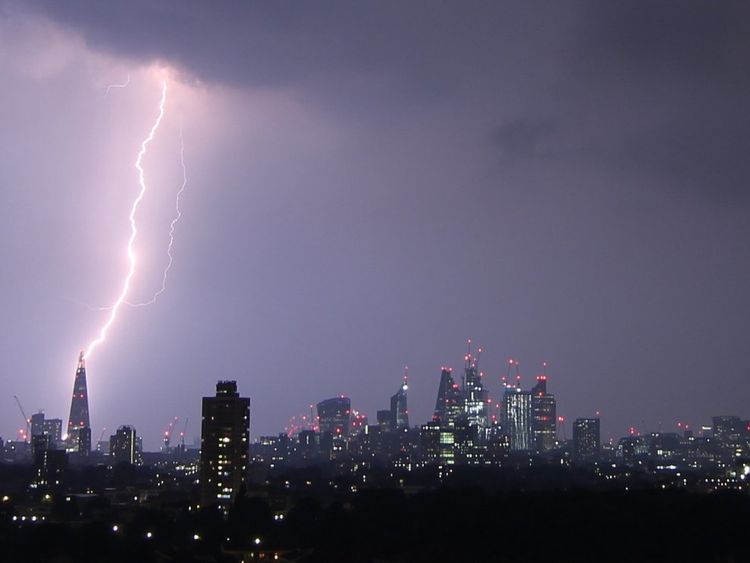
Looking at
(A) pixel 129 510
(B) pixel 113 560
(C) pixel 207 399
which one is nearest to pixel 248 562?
(B) pixel 113 560

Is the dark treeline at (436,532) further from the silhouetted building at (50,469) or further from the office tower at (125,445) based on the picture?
the office tower at (125,445)

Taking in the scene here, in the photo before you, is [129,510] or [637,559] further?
[129,510]

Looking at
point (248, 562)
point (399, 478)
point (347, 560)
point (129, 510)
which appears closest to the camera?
point (347, 560)

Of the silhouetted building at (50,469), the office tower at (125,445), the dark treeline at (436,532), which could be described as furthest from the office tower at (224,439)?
the office tower at (125,445)

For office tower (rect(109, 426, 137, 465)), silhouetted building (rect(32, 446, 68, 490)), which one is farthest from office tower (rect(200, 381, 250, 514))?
office tower (rect(109, 426, 137, 465))

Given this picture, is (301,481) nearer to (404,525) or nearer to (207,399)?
(207,399)
